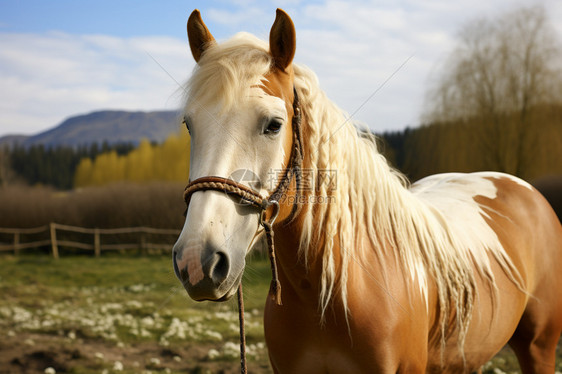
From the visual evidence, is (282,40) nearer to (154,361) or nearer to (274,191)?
(274,191)

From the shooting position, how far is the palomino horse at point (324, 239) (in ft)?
5.51

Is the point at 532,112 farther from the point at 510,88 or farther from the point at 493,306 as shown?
the point at 493,306

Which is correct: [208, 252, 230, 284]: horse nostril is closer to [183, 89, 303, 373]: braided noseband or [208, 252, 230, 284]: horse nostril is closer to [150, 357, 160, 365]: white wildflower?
[183, 89, 303, 373]: braided noseband

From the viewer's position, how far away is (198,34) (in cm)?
213

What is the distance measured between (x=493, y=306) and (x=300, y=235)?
1.62m

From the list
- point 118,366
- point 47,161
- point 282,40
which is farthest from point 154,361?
point 47,161

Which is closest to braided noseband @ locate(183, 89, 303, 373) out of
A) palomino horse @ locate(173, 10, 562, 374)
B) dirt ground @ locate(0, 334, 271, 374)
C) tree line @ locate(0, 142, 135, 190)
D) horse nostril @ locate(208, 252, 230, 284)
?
palomino horse @ locate(173, 10, 562, 374)

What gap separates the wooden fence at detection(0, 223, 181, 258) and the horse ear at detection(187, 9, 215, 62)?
1812 cm

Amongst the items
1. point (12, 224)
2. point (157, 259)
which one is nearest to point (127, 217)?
point (157, 259)

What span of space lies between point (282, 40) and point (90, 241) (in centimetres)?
2103

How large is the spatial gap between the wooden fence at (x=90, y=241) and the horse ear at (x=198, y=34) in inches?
714

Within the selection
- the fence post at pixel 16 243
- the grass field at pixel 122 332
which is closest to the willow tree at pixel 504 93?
the grass field at pixel 122 332

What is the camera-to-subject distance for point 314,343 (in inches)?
82.4

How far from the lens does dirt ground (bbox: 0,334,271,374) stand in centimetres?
524
